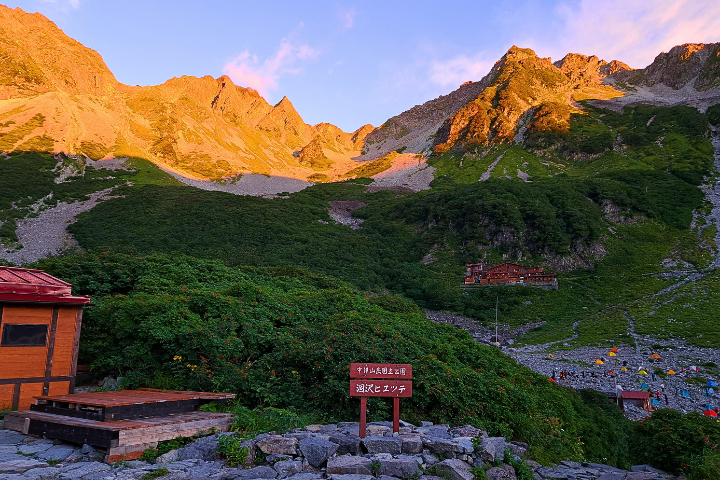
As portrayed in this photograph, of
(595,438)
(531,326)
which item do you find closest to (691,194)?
(531,326)

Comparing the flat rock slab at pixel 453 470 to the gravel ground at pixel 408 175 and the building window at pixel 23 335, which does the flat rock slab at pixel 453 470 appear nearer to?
the building window at pixel 23 335

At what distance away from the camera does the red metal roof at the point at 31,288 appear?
10672 millimetres

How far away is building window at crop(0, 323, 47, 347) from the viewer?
10.8 m

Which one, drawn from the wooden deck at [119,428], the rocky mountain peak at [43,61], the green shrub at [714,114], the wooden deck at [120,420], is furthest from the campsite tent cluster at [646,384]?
the rocky mountain peak at [43,61]

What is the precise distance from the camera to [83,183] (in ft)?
268

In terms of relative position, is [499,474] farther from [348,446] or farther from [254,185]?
[254,185]

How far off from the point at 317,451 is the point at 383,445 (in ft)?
4.05

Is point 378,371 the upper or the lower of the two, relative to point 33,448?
upper

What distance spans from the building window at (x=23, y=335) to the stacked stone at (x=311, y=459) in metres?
2.52

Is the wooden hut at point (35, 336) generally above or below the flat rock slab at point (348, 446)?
above

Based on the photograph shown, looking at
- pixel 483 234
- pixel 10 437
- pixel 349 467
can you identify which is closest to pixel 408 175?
pixel 483 234

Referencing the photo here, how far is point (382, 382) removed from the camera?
9070 millimetres

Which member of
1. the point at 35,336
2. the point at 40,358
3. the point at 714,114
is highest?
the point at 714,114

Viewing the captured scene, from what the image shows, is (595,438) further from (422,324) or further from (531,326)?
(531,326)
